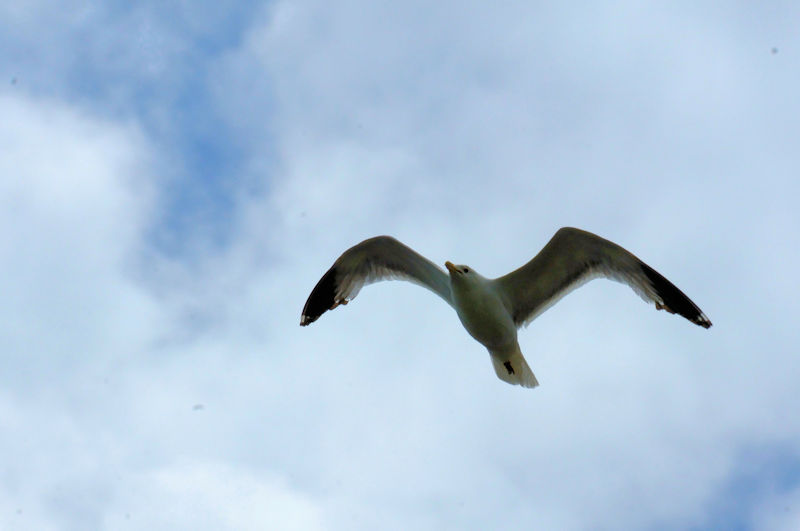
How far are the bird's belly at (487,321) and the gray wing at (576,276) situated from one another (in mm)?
405

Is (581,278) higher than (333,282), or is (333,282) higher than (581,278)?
(333,282)

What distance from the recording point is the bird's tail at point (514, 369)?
1166 cm

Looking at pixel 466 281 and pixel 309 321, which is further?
pixel 309 321

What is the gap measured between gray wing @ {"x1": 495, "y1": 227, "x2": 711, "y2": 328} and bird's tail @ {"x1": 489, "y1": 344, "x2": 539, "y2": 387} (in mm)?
448

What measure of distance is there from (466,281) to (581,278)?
4.80ft

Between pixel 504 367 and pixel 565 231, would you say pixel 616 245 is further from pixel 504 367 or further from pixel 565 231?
pixel 504 367

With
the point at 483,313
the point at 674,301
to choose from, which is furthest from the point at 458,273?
the point at 674,301

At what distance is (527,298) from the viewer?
464 inches

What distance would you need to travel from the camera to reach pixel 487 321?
1120 centimetres

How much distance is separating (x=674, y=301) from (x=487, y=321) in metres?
2.13

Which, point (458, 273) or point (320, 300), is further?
point (320, 300)

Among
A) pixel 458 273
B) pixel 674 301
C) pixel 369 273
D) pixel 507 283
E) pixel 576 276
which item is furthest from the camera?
pixel 369 273

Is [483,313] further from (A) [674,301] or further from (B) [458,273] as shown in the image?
(A) [674,301]

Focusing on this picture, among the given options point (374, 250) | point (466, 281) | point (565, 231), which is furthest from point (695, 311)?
point (374, 250)
